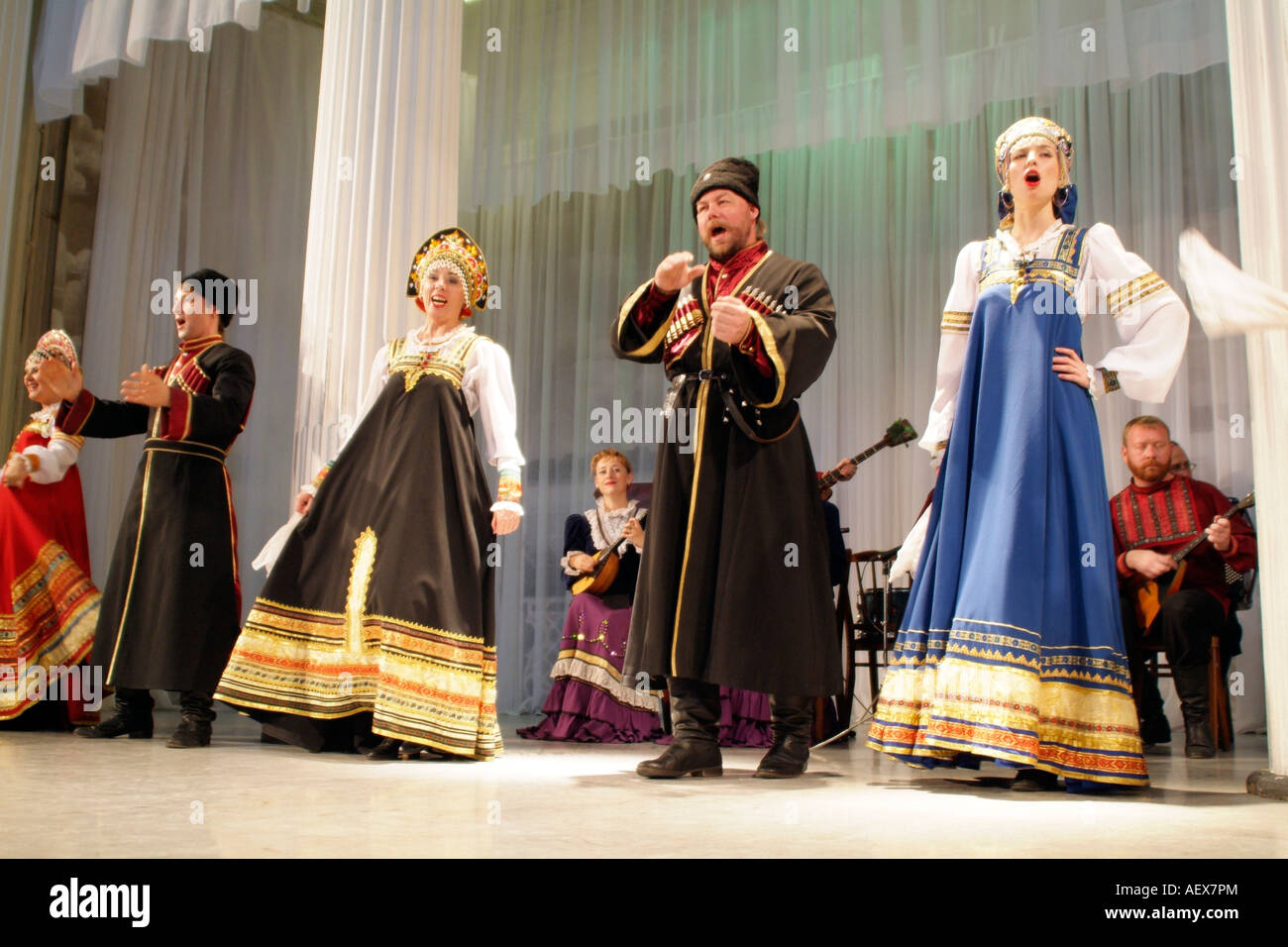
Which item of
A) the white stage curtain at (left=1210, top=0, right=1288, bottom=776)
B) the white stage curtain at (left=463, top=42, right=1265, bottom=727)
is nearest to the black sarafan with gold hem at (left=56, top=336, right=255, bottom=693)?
the white stage curtain at (left=1210, top=0, right=1288, bottom=776)

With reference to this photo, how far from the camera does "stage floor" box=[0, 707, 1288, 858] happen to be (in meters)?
1.69

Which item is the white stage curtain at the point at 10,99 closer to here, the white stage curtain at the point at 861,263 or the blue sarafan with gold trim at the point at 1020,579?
the white stage curtain at the point at 861,263

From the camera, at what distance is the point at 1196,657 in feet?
14.4

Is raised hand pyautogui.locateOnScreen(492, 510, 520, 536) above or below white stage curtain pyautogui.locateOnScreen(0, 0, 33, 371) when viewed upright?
below

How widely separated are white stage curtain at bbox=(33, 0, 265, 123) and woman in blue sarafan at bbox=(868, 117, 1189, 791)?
361 cm

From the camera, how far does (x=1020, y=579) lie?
271 centimetres

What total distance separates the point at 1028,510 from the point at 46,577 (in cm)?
380

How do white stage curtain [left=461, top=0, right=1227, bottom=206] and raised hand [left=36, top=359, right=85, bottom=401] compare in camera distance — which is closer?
raised hand [left=36, top=359, right=85, bottom=401]

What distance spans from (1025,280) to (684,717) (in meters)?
1.43

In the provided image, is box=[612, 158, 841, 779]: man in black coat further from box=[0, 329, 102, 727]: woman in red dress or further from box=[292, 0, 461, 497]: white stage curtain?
box=[0, 329, 102, 727]: woman in red dress

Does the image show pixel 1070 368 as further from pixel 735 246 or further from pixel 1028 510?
pixel 735 246

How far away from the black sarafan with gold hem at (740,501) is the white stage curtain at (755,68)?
314 centimetres
